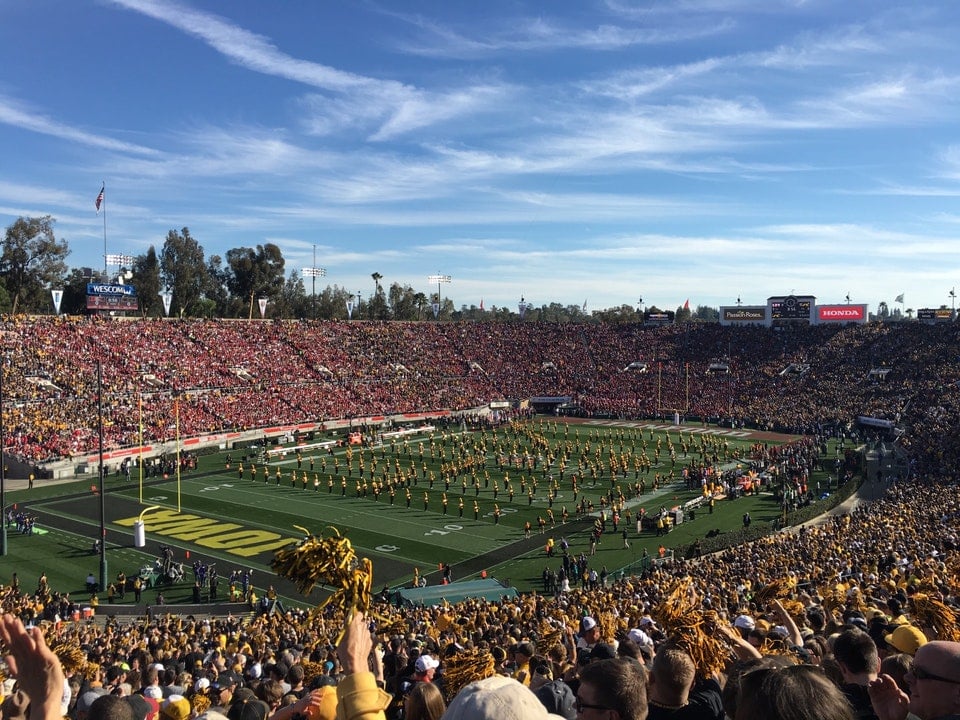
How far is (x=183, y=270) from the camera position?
96000 millimetres

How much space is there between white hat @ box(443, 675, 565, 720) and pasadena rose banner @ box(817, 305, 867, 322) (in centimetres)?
8134

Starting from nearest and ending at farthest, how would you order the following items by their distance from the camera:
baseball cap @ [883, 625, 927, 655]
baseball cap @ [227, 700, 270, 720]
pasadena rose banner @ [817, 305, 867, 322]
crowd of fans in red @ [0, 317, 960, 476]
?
baseball cap @ [227, 700, 270, 720], baseball cap @ [883, 625, 927, 655], crowd of fans in red @ [0, 317, 960, 476], pasadena rose banner @ [817, 305, 867, 322]

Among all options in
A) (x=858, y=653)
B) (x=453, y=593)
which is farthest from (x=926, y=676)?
(x=453, y=593)

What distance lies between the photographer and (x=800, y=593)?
1409 centimetres

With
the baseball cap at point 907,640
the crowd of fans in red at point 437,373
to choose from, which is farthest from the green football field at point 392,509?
the baseball cap at point 907,640

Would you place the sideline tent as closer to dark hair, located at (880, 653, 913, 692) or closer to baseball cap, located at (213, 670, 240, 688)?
baseball cap, located at (213, 670, 240, 688)

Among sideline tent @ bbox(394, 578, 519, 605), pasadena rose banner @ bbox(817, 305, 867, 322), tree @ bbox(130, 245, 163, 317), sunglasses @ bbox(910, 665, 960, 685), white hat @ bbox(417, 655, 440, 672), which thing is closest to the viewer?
sunglasses @ bbox(910, 665, 960, 685)

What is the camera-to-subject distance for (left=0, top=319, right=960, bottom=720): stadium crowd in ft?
10.4

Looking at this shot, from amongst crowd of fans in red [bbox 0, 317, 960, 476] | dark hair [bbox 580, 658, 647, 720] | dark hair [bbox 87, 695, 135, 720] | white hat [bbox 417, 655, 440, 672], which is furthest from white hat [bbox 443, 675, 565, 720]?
crowd of fans in red [bbox 0, 317, 960, 476]

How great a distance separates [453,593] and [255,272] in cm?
8426

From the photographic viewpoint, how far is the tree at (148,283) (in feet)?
289

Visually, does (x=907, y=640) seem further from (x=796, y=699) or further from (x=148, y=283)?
(x=148, y=283)

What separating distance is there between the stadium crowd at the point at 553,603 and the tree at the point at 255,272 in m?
28.5

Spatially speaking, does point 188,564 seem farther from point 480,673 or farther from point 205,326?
point 205,326
